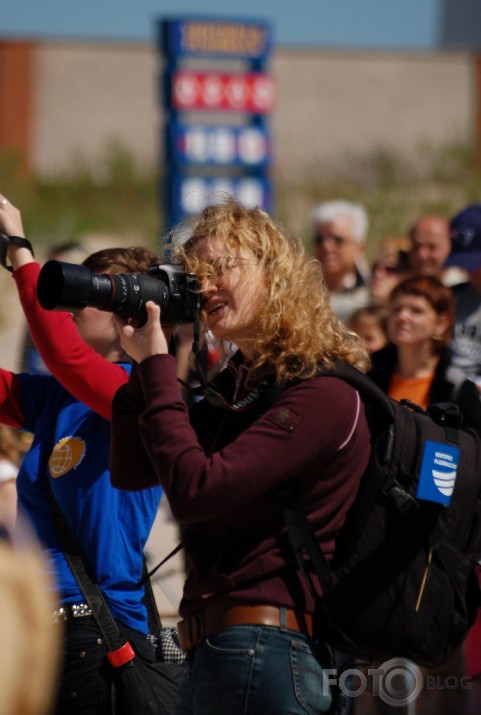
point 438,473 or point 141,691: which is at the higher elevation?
point 438,473

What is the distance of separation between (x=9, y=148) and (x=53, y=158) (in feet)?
3.55

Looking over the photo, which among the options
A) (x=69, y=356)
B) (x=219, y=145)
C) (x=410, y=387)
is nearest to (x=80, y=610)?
(x=69, y=356)

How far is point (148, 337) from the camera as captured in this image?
2.45 m

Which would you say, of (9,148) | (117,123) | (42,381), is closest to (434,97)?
(117,123)

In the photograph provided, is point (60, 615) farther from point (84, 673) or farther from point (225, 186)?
point (225, 186)

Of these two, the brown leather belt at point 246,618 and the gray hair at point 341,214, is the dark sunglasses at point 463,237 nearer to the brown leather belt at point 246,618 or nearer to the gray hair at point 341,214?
the gray hair at point 341,214

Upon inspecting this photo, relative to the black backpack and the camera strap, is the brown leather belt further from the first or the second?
the camera strap

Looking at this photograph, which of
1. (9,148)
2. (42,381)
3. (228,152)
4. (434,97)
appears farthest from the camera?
(434,97)

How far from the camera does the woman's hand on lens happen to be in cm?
244

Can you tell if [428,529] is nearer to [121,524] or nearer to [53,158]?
[121,524]

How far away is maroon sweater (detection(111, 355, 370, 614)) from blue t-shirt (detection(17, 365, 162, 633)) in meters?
0.45

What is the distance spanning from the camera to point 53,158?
28.8 meters

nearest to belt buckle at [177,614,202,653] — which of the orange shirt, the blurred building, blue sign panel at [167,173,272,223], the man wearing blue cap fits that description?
the orange shirt

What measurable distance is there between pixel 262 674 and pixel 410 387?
241 cm
